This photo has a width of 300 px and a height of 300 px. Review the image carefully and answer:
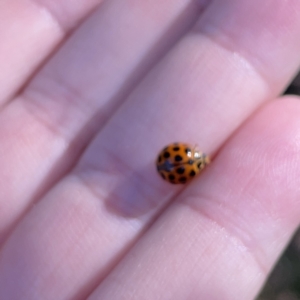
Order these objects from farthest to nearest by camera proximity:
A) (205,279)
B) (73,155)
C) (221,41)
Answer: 1. (73,155)
2. (221,41)
3. (205,279)

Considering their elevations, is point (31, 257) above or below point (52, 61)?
below

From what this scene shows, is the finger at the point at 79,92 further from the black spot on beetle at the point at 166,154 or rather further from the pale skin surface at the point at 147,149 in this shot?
the black spot on beetle at the point at 166,154

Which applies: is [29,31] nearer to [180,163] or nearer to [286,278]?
[180,163]

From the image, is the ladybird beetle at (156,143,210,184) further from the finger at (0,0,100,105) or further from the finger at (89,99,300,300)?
the finger at (0,0,100,105)

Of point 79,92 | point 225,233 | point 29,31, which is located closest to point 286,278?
point 225,233

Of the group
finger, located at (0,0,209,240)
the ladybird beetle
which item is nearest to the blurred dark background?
the ladybird beetle

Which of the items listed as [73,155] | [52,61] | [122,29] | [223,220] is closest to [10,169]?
[73,155]

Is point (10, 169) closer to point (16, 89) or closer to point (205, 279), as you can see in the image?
point (16, 89)
